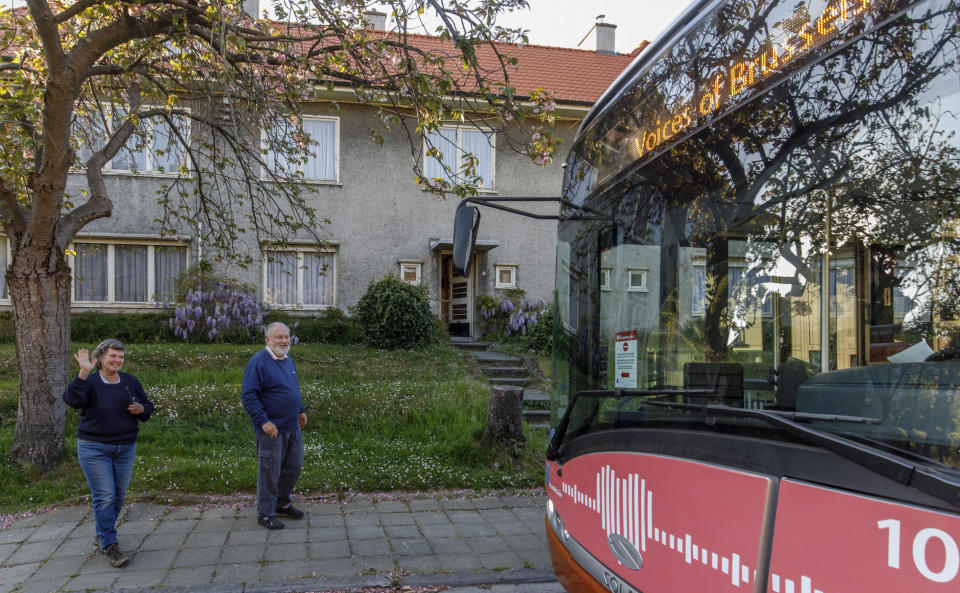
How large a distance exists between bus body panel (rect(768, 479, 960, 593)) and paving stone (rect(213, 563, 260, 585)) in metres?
3.88

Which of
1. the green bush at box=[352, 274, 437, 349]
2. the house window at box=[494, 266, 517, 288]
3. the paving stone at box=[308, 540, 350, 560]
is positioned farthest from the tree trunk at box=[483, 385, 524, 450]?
the house window at box=[494, 266, 517, 288]

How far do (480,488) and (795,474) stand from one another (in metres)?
5.58

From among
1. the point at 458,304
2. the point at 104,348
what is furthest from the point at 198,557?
the point at 458,304

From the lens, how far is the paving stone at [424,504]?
259 inches

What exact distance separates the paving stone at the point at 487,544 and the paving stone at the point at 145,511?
286 centimetres

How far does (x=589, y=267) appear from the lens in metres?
3.63

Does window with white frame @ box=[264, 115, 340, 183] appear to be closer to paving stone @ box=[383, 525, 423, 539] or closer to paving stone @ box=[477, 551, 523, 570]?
paving stone @ box=[383, 525, 423, 539]

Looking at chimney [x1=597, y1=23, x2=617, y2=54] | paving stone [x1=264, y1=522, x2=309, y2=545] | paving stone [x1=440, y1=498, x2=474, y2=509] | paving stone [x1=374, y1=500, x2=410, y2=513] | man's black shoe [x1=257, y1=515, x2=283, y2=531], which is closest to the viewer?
paving stone [x1=264, y1=522, x2=309, y2=545]

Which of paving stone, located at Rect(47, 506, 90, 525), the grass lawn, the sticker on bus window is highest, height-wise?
the sticker on bus window

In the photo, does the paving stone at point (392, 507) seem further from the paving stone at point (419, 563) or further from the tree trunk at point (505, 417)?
the tree trunk at point (505, 417)

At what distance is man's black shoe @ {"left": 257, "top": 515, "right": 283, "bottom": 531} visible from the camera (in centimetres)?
581

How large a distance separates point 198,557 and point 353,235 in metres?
11.7

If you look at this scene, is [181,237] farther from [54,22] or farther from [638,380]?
[638,380]

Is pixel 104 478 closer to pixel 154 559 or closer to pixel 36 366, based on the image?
pixel 154 559
